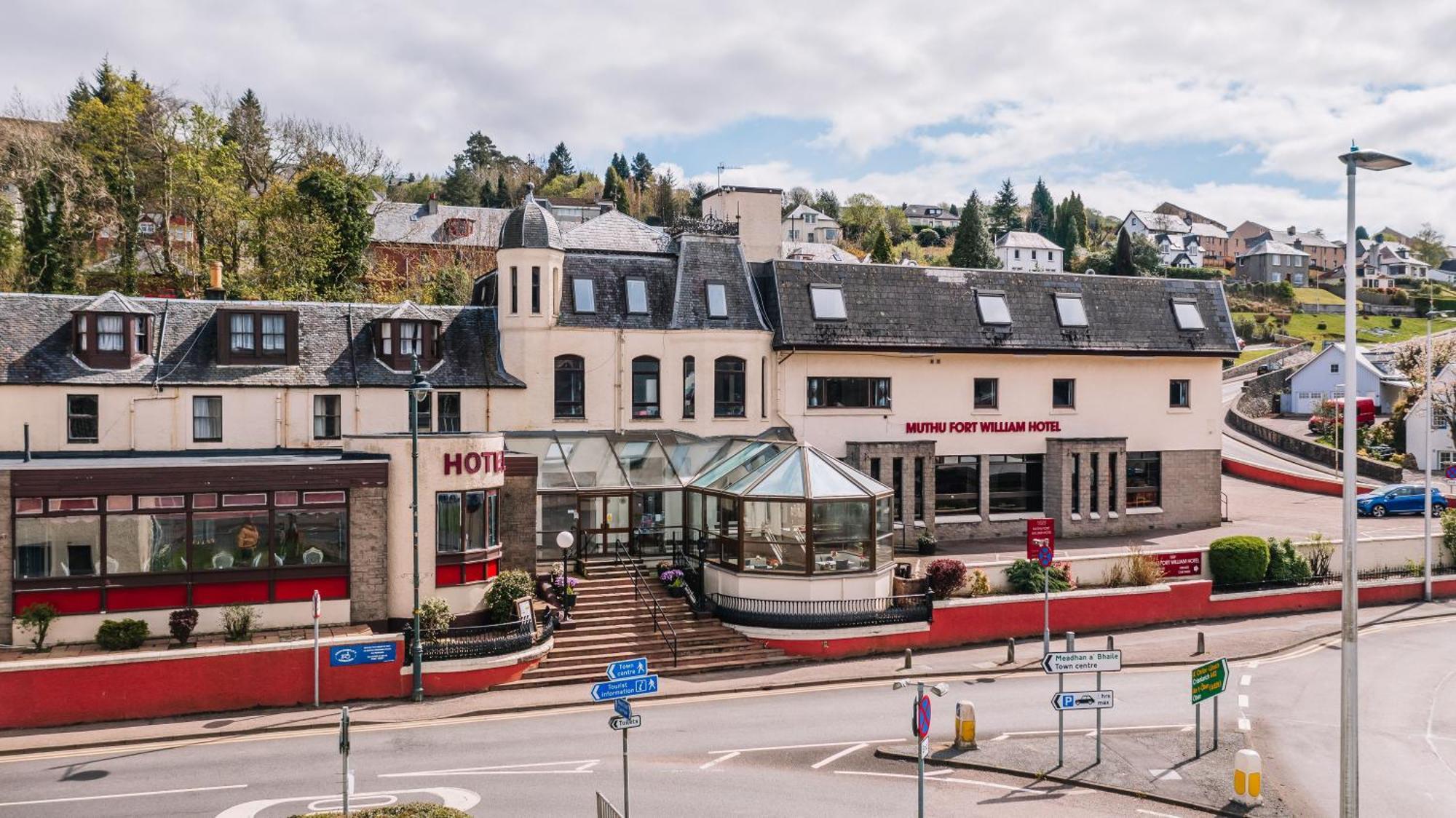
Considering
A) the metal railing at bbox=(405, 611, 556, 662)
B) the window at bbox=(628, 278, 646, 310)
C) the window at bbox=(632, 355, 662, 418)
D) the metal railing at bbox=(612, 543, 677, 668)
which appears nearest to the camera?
the metal railing at bbox=(405, 611, 556, 662)

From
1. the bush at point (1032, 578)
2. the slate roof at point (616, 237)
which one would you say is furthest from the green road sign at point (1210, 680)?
the slate roof at point (616, 237)

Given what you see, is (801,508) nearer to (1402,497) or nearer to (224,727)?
(224,727)

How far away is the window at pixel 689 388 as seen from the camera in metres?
33.8

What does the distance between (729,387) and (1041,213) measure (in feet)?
424

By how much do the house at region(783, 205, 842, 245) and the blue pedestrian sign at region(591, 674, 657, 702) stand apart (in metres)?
108

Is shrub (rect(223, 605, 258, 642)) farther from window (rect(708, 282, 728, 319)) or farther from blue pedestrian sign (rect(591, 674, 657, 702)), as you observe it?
window (rect(708, 282, 728, 319))

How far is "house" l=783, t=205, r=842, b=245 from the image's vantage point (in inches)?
4774

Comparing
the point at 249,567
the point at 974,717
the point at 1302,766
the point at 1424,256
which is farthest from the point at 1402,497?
the point at 1424,256

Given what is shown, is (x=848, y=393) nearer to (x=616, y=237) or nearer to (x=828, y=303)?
(x=828, y=303)

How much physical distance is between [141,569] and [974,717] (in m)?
18.4

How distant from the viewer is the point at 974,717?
19.9 meters

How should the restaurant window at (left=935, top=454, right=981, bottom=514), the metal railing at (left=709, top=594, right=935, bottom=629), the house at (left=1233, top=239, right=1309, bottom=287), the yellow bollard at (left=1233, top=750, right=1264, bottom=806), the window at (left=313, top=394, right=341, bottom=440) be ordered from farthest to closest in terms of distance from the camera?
the house at (left=1233, top=239, right=1309, bottom=287) → the restaurant window at (left=935, top=454, right=981, bottom=514) → the window at (left=313, top=394, right=341, bottom=440) → the metal railing at (left=709, top=594, right=935, bottom=629) → the yellow bollard at (left=1233, top=750, right=1264, bottom=806)

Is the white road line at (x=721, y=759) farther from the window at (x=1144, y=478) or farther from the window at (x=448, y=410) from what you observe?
the window at (x=1144, y=478)

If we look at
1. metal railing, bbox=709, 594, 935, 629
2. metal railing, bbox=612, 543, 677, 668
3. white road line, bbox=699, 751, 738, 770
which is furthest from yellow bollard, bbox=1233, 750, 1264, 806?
metal railing, bbox=612, 543, 677, 668
